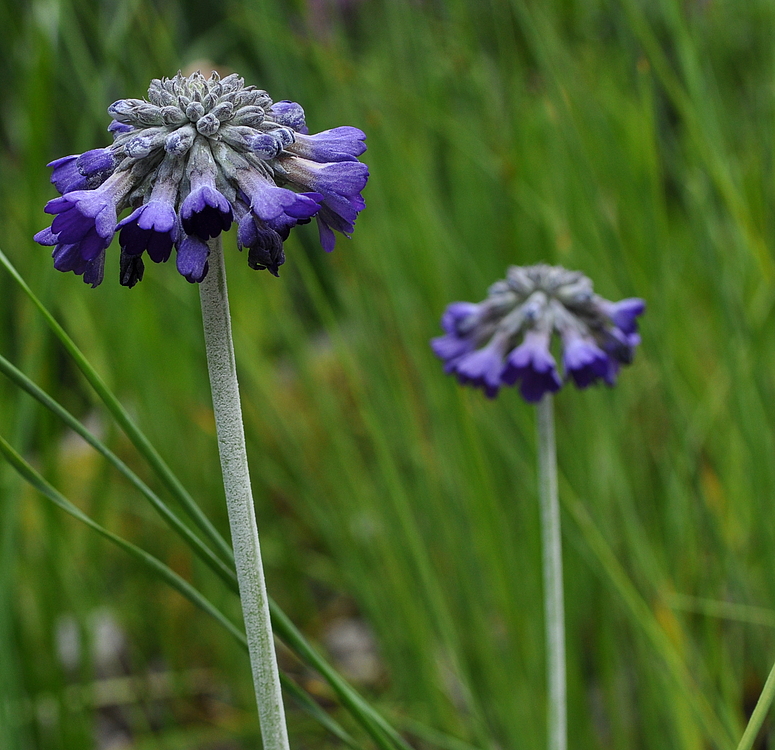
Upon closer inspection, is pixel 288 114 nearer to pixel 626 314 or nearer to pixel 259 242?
pixel 259 242

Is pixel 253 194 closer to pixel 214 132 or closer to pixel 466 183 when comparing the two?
pixel 214 132

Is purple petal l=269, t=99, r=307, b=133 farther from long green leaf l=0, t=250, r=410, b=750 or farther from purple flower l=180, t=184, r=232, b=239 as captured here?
long green leaf l=0, t=250, r=410, b=750

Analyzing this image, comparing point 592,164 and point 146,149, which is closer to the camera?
point 146,149

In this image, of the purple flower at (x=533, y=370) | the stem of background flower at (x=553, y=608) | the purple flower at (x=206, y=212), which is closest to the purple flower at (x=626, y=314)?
the purple flower at (x=533, y=370)

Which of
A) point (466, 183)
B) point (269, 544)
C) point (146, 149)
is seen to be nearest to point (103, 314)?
point (269, 544)

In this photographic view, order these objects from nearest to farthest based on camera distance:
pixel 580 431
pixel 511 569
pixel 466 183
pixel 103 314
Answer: pixel 511 569, pixel 580 431, pixel 103 314, pixel 466 183

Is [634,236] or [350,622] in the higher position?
[634,236]
